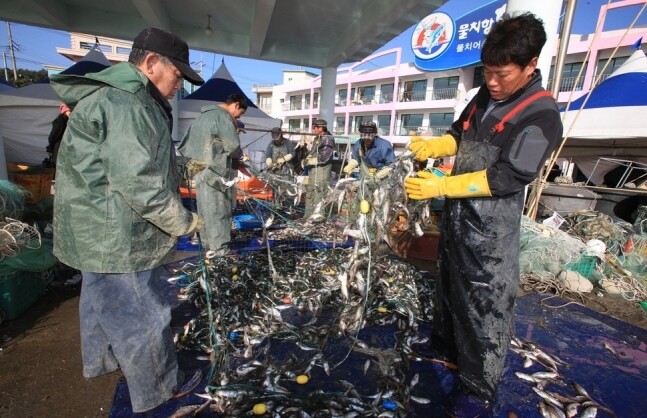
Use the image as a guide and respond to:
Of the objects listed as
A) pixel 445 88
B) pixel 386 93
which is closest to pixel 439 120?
pixel 445 88

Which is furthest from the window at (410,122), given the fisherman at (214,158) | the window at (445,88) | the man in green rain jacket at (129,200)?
the man in green rain jacket at (129,200)

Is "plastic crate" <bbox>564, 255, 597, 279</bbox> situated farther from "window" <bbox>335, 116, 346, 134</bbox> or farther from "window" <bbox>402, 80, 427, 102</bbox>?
"window" <bbox>335, 116, 346, 134</bbox>

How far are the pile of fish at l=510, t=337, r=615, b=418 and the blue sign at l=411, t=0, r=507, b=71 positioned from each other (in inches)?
1086

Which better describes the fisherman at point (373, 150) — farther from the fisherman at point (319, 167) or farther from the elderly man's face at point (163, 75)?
the elderly man's face at point (163, 75)

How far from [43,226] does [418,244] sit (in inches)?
248

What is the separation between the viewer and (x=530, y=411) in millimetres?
2646

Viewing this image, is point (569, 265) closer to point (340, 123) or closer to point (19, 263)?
point (19, 263)

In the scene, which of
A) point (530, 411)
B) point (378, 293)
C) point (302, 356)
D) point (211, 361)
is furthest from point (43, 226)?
point (530, 411)

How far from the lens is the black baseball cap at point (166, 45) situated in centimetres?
221

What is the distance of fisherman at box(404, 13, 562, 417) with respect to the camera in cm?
224

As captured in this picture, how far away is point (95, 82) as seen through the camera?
2.08 m

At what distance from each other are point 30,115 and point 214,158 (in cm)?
1027

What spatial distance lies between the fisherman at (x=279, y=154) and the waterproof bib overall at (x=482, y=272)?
592 centimetres

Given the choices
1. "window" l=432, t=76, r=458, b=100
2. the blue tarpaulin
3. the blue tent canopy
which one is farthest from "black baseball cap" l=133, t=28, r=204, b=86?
"window" l=432, t=76, r=458, b=100
